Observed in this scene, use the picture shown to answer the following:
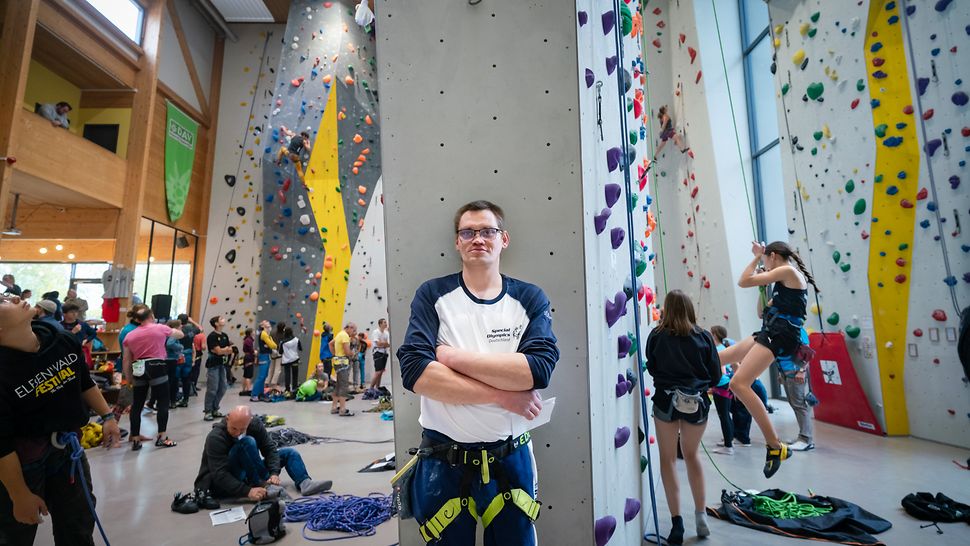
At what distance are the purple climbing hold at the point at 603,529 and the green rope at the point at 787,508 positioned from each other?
5.42 feet

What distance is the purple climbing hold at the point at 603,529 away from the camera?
5.33 feet

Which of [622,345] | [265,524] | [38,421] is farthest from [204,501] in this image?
[622,345]

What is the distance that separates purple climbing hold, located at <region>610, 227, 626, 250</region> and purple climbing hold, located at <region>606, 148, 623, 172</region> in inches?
10.6

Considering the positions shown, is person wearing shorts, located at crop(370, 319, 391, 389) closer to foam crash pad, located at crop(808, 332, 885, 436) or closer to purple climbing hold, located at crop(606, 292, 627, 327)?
purple climbing hold, located at crop(606, 292, 627, 327)

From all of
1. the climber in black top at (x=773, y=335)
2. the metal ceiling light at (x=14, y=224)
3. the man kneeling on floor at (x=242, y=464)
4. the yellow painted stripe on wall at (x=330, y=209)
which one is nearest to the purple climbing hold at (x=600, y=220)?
the climber in black top at (x=773, y=335)

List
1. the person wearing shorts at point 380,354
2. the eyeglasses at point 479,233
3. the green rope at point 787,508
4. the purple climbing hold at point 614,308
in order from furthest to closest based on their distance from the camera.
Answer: the person wearing shorts at point 380,354
the green rope at point 787,508
the purple climbing hold at point 614,308
the eyeglasses at point 479,233

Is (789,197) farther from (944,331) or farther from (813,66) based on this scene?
(944,331)

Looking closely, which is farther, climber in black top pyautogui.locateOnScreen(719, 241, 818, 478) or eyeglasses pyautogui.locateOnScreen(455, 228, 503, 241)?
climber in black top pyautogui.locateOnScreen(719, 241, 818, 478)

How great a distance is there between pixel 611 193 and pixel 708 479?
8.82ft

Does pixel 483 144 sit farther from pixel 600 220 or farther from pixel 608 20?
pixel 608 20

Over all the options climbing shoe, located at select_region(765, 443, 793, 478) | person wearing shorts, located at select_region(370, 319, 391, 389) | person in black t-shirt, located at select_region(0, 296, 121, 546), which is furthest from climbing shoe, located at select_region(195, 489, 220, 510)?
person wearing shorts, located at select_region(370, 319, 391, 389)

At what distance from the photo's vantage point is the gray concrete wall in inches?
65.5

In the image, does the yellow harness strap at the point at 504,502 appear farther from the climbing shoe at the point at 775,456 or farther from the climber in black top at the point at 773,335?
the climbing shoe at the point at 775,456

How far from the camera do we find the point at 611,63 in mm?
2127
